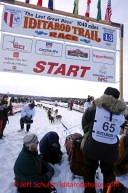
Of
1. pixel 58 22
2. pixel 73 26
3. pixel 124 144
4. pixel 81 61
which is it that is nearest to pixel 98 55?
pixel 81 61

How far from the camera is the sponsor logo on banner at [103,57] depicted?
4.88 m

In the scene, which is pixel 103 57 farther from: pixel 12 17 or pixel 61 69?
pixel 12 17

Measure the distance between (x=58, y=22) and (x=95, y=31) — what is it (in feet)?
4.57

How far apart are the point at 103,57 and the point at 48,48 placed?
6.63 feet

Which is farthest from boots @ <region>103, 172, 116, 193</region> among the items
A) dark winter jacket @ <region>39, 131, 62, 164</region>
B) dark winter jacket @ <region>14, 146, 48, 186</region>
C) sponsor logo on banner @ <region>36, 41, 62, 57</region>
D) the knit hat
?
sponsor logo on banner @ <region>36, 41, 62, 57</region>

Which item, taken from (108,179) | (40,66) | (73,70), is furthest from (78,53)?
(108,179)

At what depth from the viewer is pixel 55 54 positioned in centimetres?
456

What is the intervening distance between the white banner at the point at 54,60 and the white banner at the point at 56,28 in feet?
0.82

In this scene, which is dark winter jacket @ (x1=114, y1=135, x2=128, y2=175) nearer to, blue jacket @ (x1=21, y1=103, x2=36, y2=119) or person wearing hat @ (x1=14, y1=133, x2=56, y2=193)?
person wearing hat @ (x1=14, y1=133, x2=56, y2=193)

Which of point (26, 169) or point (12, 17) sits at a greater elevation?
point (12, 17)

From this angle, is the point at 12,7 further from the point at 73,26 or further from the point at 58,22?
the point at 73,26

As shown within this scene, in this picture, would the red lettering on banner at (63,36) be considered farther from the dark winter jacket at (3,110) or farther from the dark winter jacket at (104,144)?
the dark winter jacket at (104,144)

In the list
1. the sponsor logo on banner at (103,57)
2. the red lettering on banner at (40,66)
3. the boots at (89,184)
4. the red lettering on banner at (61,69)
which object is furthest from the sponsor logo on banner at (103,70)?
the boots at (89,184)

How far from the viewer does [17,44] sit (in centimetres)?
426
